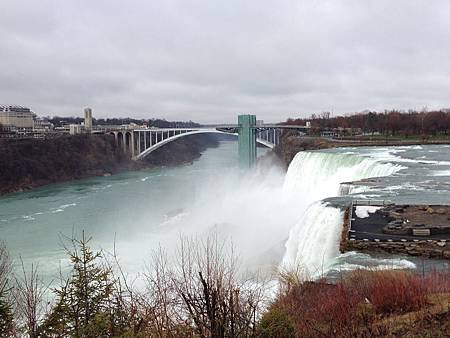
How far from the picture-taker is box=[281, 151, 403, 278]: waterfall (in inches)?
314

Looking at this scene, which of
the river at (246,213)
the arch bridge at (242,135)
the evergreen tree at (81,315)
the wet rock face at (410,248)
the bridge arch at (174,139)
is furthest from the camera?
the bridge arch at (174,139)

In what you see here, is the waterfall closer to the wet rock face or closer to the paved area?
the paved area

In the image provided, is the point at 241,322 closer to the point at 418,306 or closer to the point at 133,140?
the point at 418,306

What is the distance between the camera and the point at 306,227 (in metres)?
9.34

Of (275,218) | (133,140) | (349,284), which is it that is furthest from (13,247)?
(133,140)

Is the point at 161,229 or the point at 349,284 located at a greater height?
the point at 349,284

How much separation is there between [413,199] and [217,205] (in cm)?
1331

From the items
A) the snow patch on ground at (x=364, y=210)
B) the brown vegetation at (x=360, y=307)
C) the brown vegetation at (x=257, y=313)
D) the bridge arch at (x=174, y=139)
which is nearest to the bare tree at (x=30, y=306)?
the brown vegetation at (x=257, y=313)

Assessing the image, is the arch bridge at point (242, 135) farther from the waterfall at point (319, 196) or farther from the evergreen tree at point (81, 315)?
the evergreen tree at point (81, 315)

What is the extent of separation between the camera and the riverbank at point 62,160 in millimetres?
33156

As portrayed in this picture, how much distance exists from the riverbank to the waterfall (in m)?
21.6

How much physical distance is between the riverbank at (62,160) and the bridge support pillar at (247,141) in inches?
461

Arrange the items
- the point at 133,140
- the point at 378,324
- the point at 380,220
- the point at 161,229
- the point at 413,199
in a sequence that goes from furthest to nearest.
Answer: the point at 133,140 < the point at 161,229 < the point at 413,199 < the point at 380,220 < the point at 378,324

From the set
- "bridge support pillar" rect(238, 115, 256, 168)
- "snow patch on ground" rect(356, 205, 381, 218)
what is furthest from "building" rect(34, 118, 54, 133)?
"snow patch on ground" rect(356, 205, 381, 218)
